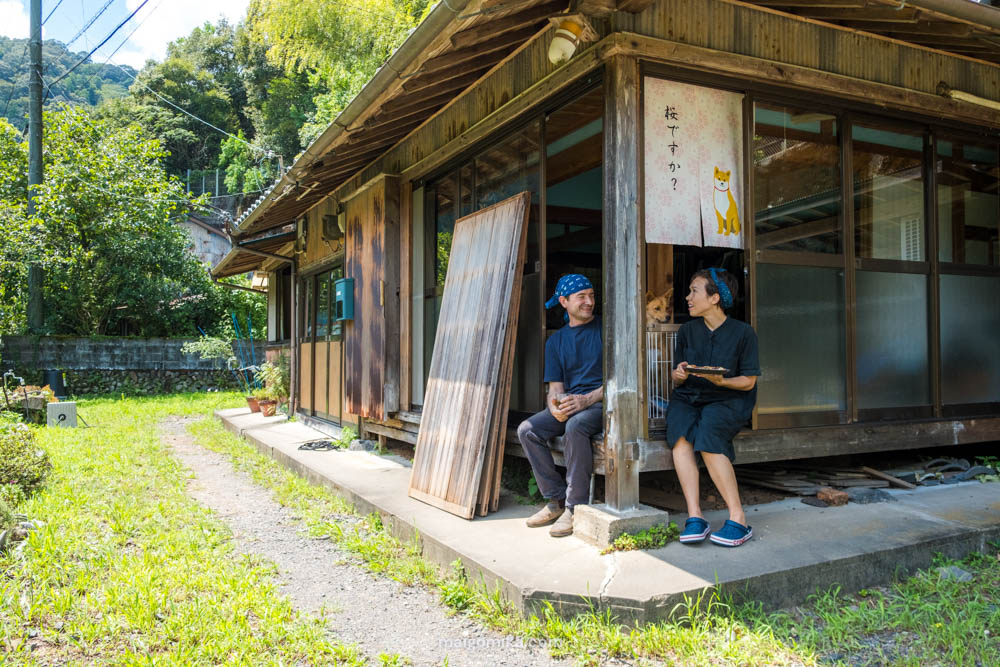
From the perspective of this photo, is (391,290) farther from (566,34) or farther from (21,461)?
(566,34)

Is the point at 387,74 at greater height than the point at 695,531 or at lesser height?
greater

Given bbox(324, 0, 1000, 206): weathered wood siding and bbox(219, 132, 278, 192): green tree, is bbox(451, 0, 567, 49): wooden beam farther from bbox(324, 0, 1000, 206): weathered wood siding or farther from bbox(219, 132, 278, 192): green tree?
bbox(219, 132, 278, 192): green tree

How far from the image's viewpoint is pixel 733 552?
3.36 m

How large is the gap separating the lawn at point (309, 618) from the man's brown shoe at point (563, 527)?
1.91 ft

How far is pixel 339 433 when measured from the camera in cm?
822

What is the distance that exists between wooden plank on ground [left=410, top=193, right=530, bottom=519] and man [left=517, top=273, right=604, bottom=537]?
0.32m

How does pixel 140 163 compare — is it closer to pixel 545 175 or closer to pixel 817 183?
pixel 545 175

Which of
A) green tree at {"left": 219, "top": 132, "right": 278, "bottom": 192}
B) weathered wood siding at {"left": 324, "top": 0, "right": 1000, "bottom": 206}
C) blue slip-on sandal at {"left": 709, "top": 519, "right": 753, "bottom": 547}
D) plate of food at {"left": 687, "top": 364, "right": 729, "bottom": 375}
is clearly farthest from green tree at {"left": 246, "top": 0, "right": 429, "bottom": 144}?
green tree at {"left": 219, "top": 132, "right": 278, "bottom": 192}

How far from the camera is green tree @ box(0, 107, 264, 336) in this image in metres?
16.5

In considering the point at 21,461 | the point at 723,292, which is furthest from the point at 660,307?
the point at 21,461

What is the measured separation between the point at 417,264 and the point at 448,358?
1688mm

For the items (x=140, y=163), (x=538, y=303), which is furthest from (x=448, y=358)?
(x=140, y=163)

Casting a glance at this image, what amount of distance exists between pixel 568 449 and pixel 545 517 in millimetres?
459

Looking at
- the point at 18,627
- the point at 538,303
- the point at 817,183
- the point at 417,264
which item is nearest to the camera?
the point at 18,627
